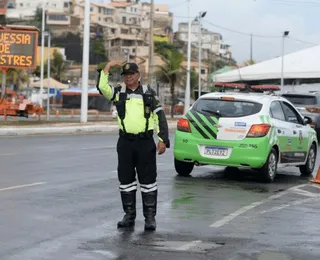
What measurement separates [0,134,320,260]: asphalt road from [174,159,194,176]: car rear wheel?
0.83 ft

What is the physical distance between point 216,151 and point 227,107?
A: 0.89m

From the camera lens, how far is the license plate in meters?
14.1

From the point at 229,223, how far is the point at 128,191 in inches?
52.9

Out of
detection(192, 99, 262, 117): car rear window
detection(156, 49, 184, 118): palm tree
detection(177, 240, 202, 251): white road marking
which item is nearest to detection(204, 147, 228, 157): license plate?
detection(192, 99, 262, 117): car rear window

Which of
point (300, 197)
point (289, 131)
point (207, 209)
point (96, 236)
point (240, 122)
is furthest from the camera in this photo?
point (289, 131)

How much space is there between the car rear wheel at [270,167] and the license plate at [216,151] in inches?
29.4

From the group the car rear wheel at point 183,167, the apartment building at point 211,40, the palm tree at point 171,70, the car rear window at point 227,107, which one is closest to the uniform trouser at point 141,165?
the car rear window at point 227,107

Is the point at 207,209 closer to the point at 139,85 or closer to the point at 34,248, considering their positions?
the point at 139,85

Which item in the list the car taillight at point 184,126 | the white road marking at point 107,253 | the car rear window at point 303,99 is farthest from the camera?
the car rear window at point 303,99

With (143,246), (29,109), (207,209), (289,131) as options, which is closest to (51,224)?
(143,246)

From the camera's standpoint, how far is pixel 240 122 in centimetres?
1407

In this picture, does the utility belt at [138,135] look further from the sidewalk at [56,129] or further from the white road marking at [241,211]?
the sidewalk at [56,129]

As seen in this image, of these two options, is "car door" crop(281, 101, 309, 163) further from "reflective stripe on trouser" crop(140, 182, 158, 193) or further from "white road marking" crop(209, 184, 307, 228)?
"reflective stripe on trouser" crop(140, 182, 158, 193)

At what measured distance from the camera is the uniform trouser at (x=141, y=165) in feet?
29.4
